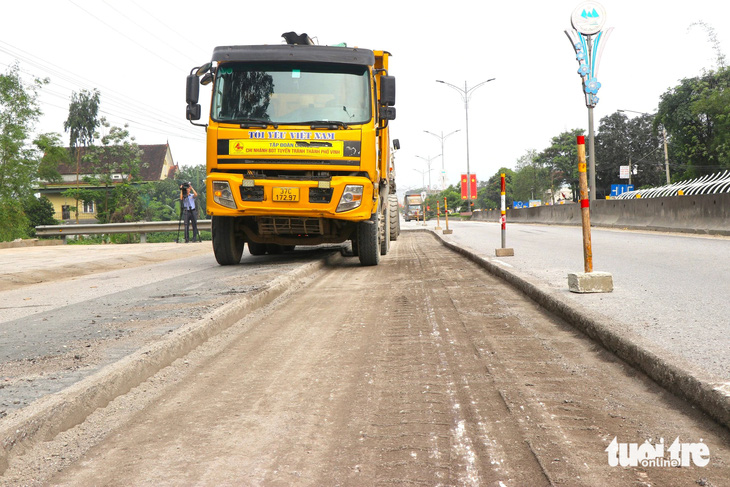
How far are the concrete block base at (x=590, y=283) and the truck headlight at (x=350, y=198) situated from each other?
3994 millimetres

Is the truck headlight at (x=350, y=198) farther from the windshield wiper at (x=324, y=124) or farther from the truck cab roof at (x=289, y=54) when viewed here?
the truck cab roof at (x=289, y=54)

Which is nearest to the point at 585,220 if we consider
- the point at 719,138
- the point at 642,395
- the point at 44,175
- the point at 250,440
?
the point at 642,395

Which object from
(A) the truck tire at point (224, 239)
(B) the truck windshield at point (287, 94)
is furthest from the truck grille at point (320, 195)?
(A) the truck tire at point (224, 239)

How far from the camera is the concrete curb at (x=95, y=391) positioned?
8.44ft

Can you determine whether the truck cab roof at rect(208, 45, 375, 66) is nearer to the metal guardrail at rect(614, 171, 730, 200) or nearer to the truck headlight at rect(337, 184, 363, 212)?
the truck headlight at rect(337, 184, 363, 212)

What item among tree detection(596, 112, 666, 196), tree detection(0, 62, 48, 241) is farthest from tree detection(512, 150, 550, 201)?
tree detection(0, 62, 48, 241)

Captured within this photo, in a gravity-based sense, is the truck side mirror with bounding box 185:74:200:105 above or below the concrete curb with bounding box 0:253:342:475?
above

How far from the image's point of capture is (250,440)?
2.66m

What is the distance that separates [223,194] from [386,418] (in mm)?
6774

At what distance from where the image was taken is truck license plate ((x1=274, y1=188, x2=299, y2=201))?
899 cm

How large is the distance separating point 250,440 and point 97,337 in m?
2.28

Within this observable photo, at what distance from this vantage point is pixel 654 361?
3365 millimetres

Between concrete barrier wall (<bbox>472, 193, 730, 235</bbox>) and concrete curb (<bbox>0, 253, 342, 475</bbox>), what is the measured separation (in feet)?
48.5

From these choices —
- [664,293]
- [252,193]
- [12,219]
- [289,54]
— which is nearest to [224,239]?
[252,193]
